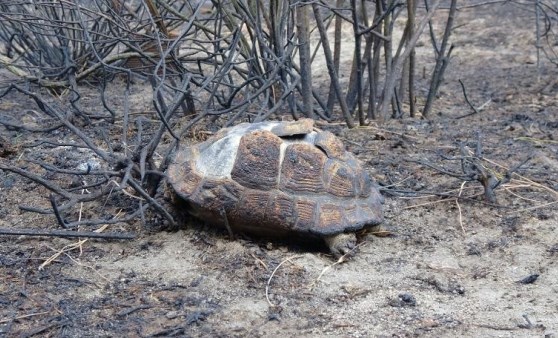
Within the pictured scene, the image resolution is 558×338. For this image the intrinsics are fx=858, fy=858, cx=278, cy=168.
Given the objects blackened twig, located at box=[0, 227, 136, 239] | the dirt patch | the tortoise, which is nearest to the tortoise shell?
the tortoise

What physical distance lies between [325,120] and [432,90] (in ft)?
3.17

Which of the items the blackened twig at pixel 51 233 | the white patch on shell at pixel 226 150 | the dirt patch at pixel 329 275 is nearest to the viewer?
the dirt patch at pixel 329 275

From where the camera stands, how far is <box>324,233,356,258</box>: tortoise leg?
4148 millimetres

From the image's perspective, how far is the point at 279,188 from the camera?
4.13 meters

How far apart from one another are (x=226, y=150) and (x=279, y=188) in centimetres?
34

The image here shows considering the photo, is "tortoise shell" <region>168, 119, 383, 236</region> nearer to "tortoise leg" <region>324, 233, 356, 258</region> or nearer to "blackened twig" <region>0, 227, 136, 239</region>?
"tortoise leg" <region>324, 233, 356, 258</region>

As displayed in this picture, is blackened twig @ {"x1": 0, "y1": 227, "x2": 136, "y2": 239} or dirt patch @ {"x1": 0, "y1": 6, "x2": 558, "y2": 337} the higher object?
blackened twig @ {"x1": 0, "y1": 227, "x2": 136, "y2": 239}

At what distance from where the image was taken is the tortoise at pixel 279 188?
4.10m

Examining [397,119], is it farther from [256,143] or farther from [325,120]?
[256,143]

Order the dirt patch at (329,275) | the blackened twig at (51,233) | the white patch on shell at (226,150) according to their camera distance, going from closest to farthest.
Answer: the dirt patch at (329,275) → the blackened twig at (51,233) → the white patch on shell at (226,150)

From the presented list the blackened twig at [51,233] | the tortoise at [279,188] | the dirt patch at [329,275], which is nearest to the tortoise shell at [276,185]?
the tortoise at [279,188]

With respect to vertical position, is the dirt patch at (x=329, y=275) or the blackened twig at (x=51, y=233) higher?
the blackened twig at (x=51, y=233)

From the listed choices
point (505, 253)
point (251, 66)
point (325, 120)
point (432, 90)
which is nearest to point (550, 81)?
point (432, 90)

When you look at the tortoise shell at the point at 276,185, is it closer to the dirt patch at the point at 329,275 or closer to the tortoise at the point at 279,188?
the tortoise at the point at 279,188
